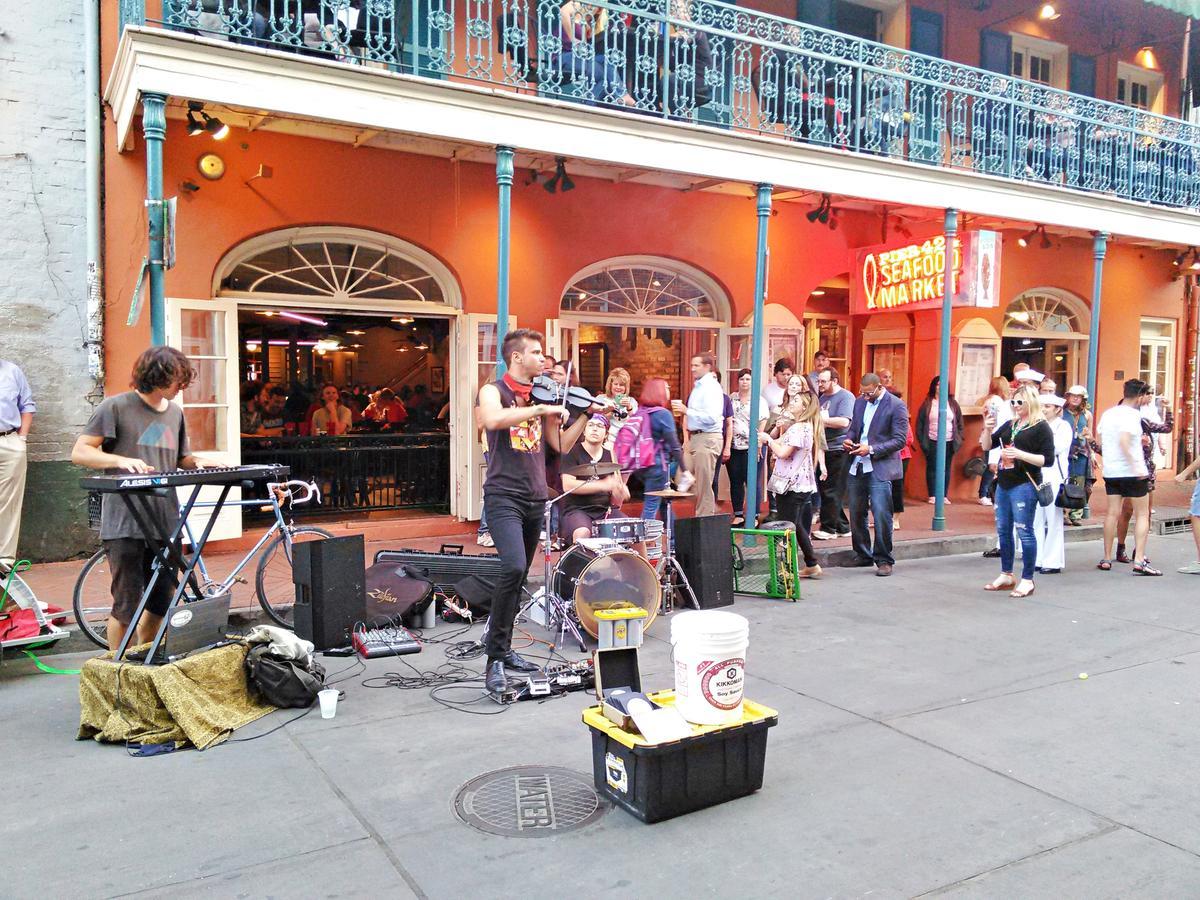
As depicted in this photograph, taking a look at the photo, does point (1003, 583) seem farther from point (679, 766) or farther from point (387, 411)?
point (387, 411)

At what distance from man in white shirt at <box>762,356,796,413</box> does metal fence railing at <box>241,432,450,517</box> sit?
3.90m

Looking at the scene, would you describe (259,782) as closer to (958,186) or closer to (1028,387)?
(1028,387)

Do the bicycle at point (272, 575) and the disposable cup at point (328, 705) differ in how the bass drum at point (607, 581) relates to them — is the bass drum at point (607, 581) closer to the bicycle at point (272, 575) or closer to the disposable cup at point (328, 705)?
the disposable cup at point (328, 705)

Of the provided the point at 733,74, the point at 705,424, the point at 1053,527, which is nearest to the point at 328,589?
the point at 705,424

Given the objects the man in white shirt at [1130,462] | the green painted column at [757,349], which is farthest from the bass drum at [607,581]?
the man in white shirt at [1130,462]

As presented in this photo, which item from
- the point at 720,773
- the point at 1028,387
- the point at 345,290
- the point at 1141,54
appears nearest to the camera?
the point at 720,773

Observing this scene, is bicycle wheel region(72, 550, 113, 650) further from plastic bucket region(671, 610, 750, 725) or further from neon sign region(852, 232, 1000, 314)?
neon sign region(852, 232, 1000, 314)

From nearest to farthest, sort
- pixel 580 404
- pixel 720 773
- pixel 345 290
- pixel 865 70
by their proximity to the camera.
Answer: pixel 720 773 → pixel 580 404 → pixel 345 290 → pixel 865 70

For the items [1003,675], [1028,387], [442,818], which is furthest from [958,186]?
[442,818]

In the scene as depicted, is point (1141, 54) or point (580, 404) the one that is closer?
point (580, 404)

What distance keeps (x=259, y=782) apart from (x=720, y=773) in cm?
206

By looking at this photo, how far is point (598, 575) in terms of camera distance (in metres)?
6.30

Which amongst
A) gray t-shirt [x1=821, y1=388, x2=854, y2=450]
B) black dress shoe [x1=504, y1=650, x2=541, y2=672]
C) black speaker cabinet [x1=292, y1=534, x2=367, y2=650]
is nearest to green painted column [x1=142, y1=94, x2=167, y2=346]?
black speaker cabinet [x1=292, y1=534, x2=367, y2=650]

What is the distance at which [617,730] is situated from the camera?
150 inches
